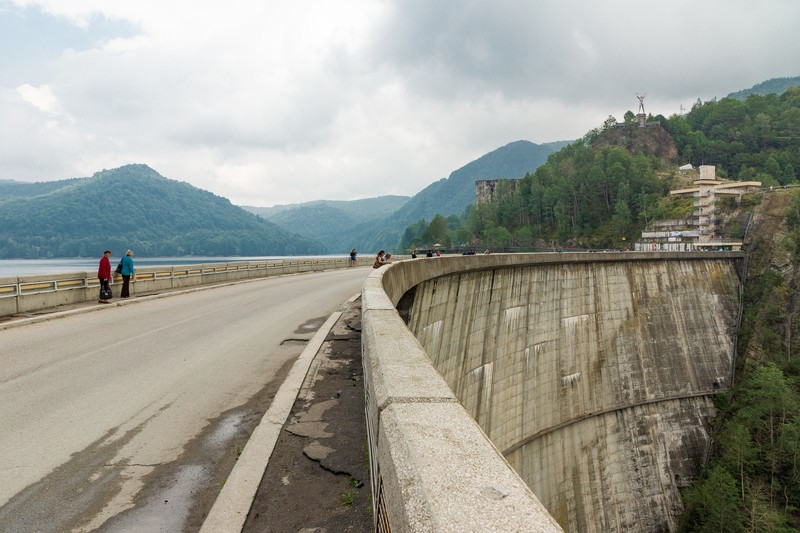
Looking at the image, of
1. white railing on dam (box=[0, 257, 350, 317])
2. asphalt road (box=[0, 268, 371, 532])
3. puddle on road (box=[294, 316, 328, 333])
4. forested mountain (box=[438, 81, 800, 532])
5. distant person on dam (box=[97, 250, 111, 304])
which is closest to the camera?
asphalt road (box=[0, 268, 371, 532])

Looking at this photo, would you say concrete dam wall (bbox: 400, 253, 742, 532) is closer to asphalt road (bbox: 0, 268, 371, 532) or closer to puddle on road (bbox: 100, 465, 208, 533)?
asphalt road (bbox: 0, 268, 371, 532)

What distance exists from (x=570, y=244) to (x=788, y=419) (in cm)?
7643

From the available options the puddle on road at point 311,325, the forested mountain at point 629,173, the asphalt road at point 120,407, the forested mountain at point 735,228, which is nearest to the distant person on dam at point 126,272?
the asphalt road at point 120,407

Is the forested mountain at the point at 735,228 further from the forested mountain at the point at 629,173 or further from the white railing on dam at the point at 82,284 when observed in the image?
the white railing on dam at the point at 82,284

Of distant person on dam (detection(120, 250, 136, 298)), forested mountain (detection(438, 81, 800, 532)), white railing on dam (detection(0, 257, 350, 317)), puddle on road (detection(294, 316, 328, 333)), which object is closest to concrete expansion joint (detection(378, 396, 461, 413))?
puddle on road (detection(294, 316, 328, 333))

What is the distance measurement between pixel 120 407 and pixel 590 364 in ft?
106

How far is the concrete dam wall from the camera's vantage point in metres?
21.6

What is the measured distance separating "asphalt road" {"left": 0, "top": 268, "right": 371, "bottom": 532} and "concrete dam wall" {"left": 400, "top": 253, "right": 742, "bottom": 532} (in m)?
5.10

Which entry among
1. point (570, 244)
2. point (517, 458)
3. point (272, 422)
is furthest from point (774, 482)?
point (570, 244)

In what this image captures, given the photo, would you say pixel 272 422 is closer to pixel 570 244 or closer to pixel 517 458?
pixel 517 458

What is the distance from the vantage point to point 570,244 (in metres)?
114

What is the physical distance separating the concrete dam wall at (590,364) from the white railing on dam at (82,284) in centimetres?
1133

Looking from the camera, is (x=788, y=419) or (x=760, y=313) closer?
(x=788, y=419)

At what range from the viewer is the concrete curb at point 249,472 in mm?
3307
